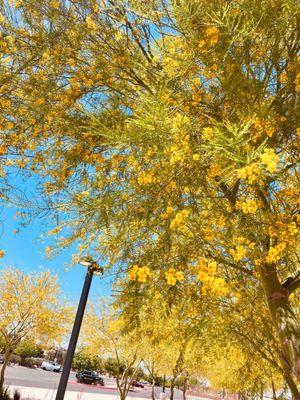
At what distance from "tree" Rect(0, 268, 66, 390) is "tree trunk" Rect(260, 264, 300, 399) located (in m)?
12.2

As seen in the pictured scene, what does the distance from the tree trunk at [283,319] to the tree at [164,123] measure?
0.01 m

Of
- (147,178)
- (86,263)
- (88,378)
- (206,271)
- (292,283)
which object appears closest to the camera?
(206,271)

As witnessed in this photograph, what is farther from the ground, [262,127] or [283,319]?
[262,127]

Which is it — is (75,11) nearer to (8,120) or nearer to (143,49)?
(143,49)

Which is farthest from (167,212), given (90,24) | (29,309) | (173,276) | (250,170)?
(29,309)

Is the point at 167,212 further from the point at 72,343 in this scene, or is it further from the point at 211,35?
the point at 72,343

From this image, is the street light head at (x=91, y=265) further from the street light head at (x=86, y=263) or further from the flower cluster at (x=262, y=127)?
the flower cluster at (x=262, y=127)

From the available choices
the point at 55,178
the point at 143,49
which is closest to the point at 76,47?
the point at 143,49

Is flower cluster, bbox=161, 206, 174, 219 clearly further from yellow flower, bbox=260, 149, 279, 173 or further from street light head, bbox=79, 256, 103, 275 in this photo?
street light head, bbox=79, 256, 103, 275

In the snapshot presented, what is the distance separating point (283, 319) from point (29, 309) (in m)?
13.5

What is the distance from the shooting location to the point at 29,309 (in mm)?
15648

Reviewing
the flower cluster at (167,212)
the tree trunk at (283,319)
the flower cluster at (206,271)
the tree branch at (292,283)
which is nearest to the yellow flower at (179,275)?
the flower cluster at (206,271)

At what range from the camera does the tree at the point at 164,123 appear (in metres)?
3.10

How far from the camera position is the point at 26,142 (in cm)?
457
